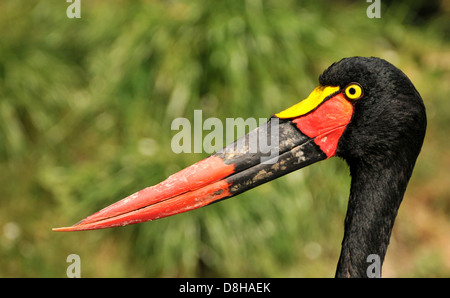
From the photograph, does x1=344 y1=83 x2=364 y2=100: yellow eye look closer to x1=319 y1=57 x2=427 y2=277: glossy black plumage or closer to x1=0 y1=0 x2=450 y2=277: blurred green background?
x1=319 y1=57 x2=427 y2=277: glossy black plumage

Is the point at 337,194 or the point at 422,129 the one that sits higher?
the point at 337,194

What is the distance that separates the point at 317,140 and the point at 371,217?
0.43 metres

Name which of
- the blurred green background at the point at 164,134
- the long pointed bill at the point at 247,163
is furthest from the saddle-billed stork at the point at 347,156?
the blurred green background at the point at 164,134

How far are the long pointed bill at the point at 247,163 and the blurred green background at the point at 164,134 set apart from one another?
6.76 ft

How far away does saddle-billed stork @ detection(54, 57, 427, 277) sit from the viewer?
8.52 ft

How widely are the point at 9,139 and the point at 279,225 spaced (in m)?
2.52

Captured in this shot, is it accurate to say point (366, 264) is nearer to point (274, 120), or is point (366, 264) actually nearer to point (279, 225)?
point (274, 120)

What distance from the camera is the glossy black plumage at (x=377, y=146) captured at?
2.62m

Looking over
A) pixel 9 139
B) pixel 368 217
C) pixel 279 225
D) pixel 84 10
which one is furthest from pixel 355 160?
pixel 84 10

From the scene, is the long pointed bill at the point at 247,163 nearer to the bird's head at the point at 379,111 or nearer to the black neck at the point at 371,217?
the bird's head at the point at 379,111

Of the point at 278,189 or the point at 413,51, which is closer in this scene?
the point at 278,189

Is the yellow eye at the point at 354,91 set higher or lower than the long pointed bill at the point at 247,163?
higher

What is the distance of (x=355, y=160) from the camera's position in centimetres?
276

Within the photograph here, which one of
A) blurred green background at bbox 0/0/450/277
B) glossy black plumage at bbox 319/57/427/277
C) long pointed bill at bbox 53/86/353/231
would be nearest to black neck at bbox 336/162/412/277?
glossy black plumage at bbox 319/57/427/277
